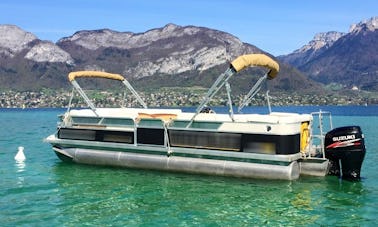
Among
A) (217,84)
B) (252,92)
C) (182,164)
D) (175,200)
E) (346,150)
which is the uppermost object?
(217,84)

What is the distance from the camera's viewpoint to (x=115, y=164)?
26.7 m

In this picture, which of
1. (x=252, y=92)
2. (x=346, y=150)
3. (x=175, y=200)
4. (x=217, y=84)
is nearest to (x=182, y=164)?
(x=217, y=84)

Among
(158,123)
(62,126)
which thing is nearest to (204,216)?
(158,123)

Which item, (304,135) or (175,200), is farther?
(304,135)

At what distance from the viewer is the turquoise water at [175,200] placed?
16.8 meters

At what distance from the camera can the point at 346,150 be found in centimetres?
2180

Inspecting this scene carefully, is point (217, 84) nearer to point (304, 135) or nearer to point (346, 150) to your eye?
point (304, 135)

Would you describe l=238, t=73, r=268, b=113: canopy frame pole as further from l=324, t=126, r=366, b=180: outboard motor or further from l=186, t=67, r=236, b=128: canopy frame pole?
l=324, t=126, r=366, b=180: outboard motor

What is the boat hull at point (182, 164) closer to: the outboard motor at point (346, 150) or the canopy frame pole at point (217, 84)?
the outboard motor at point (346, 150)

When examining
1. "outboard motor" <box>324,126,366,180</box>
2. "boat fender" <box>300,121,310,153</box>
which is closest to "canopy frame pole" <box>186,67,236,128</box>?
"boat fender" <box>300,121,310,153</box>

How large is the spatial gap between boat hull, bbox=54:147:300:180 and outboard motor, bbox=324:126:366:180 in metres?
1.75

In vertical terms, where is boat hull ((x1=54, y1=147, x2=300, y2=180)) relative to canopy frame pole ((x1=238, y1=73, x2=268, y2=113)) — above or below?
below

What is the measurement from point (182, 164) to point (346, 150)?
786 cm

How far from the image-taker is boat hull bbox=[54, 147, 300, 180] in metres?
22.3
